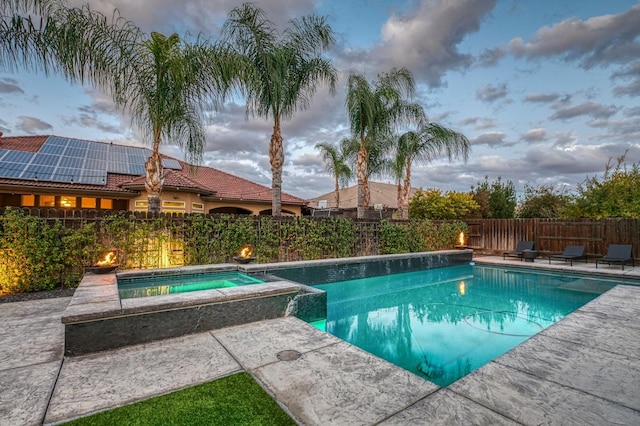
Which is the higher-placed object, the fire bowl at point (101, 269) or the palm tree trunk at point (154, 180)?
the palm tree trunk at point (154, 180)

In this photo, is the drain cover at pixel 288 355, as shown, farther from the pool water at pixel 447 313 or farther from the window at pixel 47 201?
the window at pixel 47 201

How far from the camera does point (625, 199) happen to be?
13656 mm

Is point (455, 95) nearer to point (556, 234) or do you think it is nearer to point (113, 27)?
point (556, 234)

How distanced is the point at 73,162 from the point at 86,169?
1.00 m

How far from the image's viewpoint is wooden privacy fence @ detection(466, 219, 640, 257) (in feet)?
39.1

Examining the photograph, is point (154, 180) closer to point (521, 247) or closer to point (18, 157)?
point (18, 157)

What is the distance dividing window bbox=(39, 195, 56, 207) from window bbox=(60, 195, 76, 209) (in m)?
0.33

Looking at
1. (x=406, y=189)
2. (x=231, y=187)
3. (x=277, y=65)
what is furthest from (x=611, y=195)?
(x=231, y=187)

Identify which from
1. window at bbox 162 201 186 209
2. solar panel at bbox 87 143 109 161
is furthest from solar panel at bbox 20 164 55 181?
window at bbox 162 201 186 209

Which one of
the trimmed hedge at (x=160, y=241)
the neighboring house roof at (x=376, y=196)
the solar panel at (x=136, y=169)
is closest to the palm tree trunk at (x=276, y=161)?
the trimmed hedge at (x=160, y=241)

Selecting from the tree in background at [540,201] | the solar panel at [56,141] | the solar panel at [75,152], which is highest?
the solar panel at [56,141]

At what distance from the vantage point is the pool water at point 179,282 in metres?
5.27

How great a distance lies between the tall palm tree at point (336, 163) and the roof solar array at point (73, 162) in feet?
32.0

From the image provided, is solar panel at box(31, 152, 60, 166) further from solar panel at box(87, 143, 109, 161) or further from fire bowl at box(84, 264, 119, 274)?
fire bowl at box(84, 264, 119, 274)
